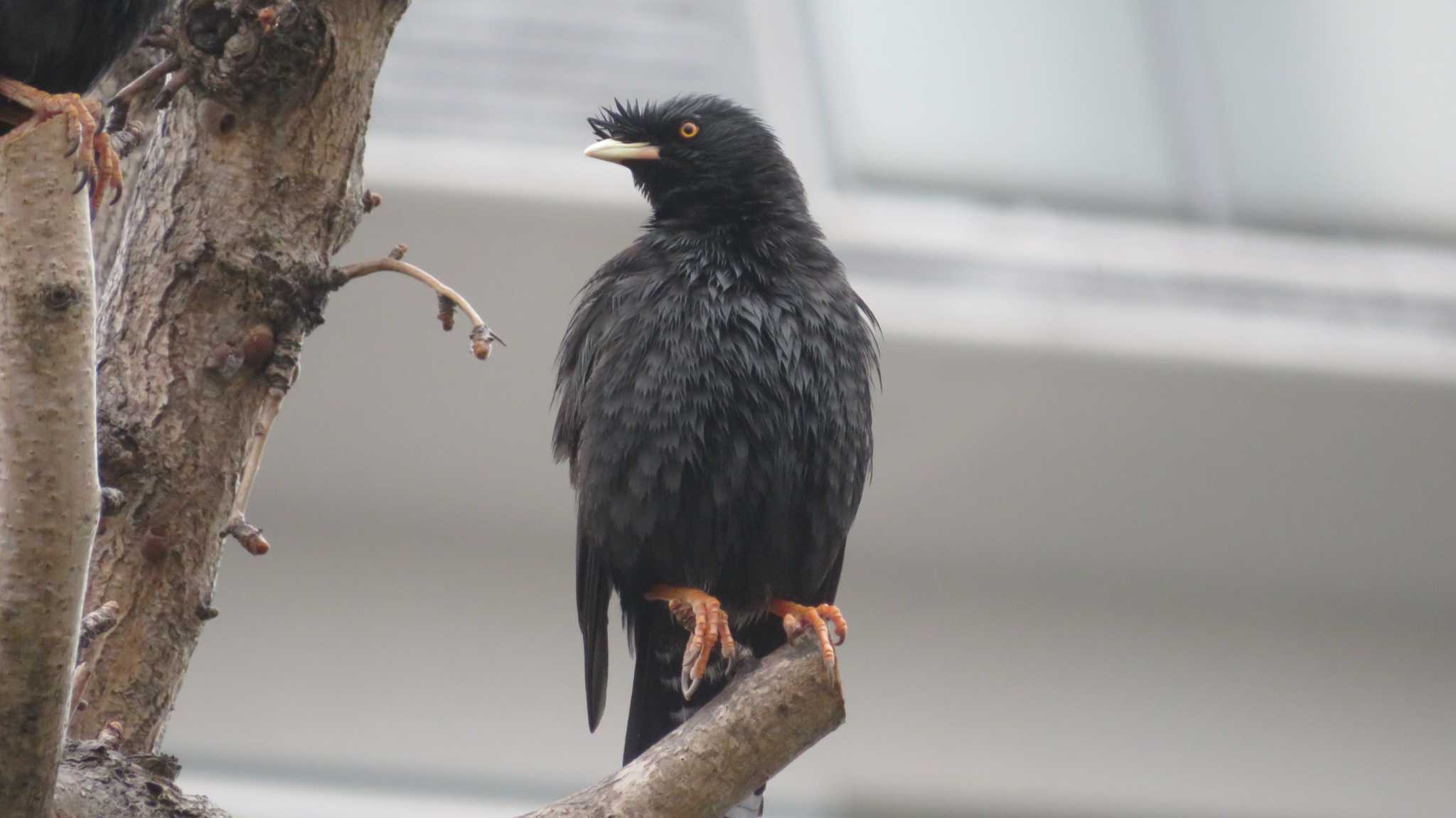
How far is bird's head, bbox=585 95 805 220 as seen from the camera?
4254 mm

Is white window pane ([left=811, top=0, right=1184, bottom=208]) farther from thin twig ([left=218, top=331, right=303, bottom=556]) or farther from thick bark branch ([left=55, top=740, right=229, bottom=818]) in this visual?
thick bark branch ([left=55, top=740, right=229, bottom=818])

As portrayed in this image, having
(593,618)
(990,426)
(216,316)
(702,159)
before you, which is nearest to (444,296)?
(216,316)

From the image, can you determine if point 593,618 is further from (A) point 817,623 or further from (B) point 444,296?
(B) point 444,296

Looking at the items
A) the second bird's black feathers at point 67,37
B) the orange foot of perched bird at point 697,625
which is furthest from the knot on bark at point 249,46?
the orange foot of perched bird at point 697,625

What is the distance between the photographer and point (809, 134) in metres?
8.09

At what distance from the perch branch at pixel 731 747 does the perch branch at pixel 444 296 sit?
2.44 feet

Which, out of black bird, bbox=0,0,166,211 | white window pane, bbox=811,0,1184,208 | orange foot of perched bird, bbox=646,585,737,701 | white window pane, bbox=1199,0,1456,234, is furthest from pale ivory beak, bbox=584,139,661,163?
white window pane, bbox=1199,0,1456,234

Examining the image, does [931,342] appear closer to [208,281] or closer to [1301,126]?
[1301,126]

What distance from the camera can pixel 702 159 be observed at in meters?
4.36

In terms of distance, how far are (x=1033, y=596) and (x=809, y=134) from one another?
298 cm

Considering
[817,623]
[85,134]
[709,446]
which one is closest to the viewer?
[85,134]

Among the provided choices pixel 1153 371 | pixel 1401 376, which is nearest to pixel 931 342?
pixel 1153 371

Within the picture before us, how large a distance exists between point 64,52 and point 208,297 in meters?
0.56

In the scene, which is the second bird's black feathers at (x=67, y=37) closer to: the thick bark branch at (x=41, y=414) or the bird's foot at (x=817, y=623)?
the thick bark branch at (x=41, y=414)
